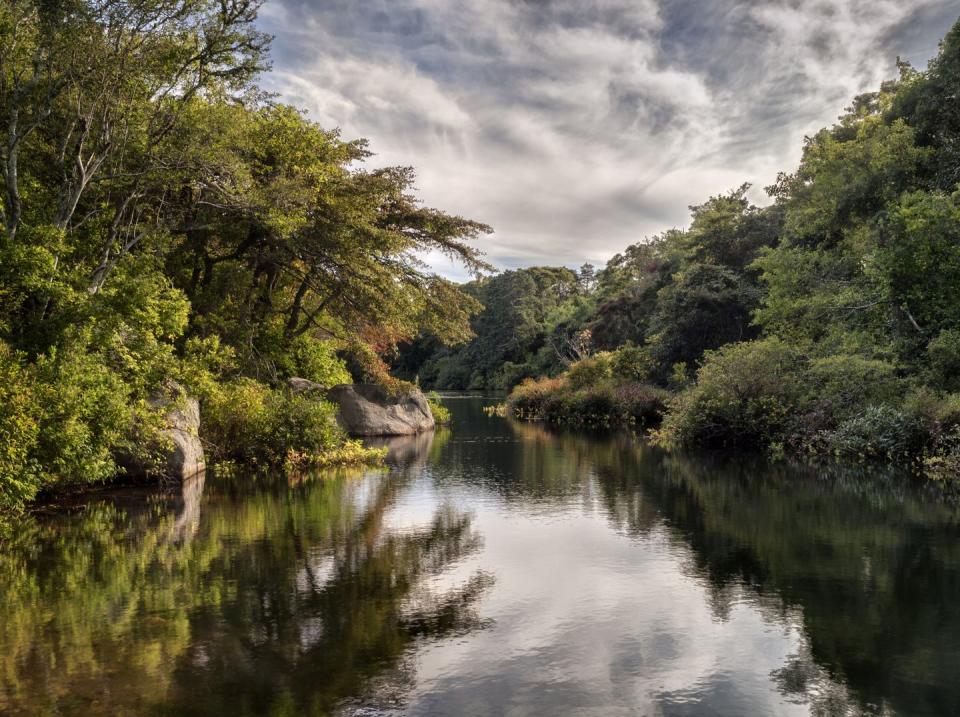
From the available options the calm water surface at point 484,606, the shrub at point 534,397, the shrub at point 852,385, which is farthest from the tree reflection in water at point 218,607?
the shrub at point 534,397

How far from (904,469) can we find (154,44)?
19057 mm

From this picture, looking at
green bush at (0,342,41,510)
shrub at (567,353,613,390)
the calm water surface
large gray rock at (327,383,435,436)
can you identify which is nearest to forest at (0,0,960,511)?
green bush at (0,342,41,510)

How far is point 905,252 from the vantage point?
19.8m

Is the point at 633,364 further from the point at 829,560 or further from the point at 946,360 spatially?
the point at 829,560

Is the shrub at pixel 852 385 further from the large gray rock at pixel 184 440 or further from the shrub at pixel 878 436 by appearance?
the large gray rock at pixel 184 440

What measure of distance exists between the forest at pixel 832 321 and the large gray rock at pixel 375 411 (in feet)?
20.9

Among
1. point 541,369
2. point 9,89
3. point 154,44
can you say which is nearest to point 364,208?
point 154,44

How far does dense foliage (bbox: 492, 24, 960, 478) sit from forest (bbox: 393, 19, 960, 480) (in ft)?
0.16

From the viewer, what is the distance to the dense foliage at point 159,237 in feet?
37.5

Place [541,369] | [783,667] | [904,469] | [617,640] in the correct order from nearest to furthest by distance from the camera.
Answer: [783,667] → [617,640] → [904,469] → [541,369]

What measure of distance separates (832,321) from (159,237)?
20.9 metres

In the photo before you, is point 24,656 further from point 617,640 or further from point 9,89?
point 9,89

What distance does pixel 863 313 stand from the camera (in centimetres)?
2297

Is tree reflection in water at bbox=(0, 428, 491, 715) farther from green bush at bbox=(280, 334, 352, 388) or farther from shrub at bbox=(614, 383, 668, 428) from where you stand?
shrub at bbox=(614, 383, 668, 428)
